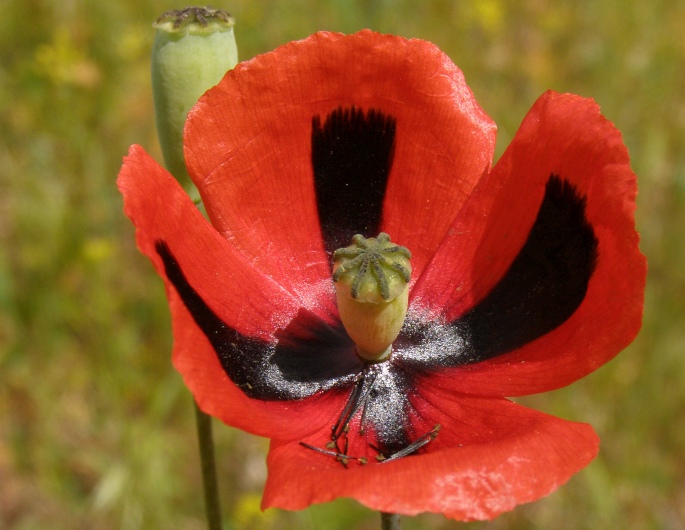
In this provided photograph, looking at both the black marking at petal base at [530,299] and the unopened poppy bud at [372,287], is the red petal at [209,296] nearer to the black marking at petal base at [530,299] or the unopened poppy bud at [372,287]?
the unopened poppy bud at [372,287]

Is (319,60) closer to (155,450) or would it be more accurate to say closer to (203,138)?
(203,138)

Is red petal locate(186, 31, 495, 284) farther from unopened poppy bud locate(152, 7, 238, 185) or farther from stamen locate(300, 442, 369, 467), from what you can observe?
stamen locate(300, 442, 369, 467)

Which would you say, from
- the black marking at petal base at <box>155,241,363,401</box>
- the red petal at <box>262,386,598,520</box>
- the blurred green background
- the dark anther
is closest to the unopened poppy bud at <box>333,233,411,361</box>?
the black marking at petal base at <box>155,241,363,401</box>

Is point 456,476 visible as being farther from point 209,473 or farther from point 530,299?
point 530,299

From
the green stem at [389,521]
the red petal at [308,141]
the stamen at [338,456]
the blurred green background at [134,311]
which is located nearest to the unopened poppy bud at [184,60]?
the red petal at [308,141]

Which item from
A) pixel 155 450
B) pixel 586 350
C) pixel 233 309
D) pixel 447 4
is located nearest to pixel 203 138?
pixel 233 309
